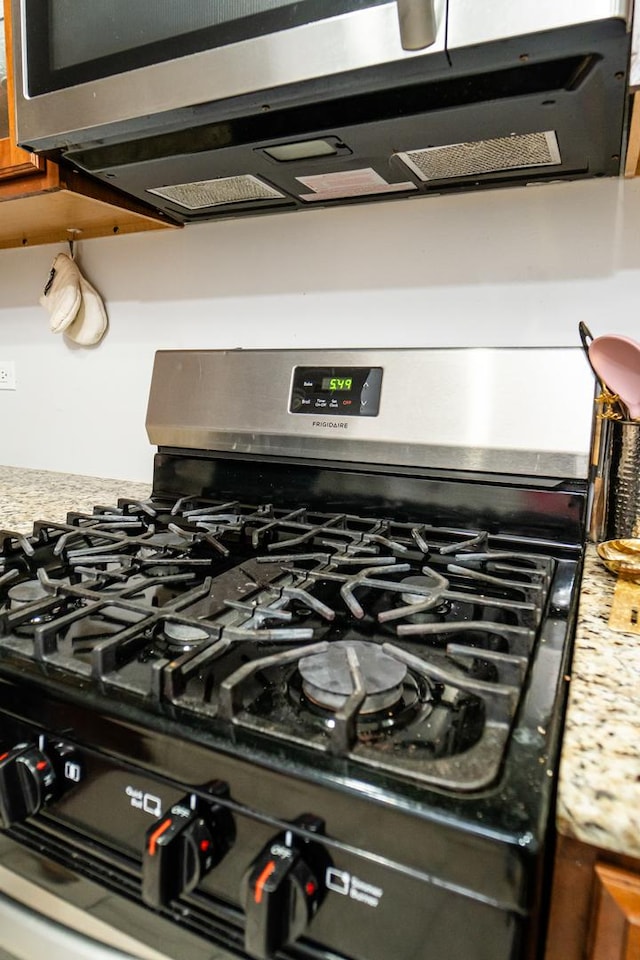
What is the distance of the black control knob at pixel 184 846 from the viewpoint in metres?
0.41

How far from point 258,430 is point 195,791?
663 millimetres

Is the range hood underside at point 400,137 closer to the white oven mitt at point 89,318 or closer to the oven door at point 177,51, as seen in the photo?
the oven door at point 177,51

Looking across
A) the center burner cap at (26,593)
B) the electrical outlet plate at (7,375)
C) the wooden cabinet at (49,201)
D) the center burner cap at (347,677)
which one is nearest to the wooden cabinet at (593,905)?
the center burner cap at (347,677)

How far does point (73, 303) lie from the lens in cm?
133

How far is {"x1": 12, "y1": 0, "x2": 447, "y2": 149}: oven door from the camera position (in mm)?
642

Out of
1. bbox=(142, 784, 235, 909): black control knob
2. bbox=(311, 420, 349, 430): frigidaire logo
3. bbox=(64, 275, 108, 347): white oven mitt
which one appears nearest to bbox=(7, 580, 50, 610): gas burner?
bbox=(142, 784, 235, 909): black control knob

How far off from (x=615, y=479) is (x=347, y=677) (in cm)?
53

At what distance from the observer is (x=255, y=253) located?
1188mm

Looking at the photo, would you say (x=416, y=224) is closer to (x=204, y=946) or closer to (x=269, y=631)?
(x=269, y=631)

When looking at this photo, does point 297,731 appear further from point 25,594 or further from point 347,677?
point 25,594

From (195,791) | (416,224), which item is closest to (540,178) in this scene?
(416,224)

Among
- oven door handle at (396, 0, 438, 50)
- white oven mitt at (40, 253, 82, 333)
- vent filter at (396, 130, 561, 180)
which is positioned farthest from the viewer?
white oven mitt at (40, 253, 82, 333)

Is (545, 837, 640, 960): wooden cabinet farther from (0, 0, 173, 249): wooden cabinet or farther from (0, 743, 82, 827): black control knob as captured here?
(0, 0, 173, 249): wooden cabinet

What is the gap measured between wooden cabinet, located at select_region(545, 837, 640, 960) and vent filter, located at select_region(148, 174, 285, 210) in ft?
3.04
